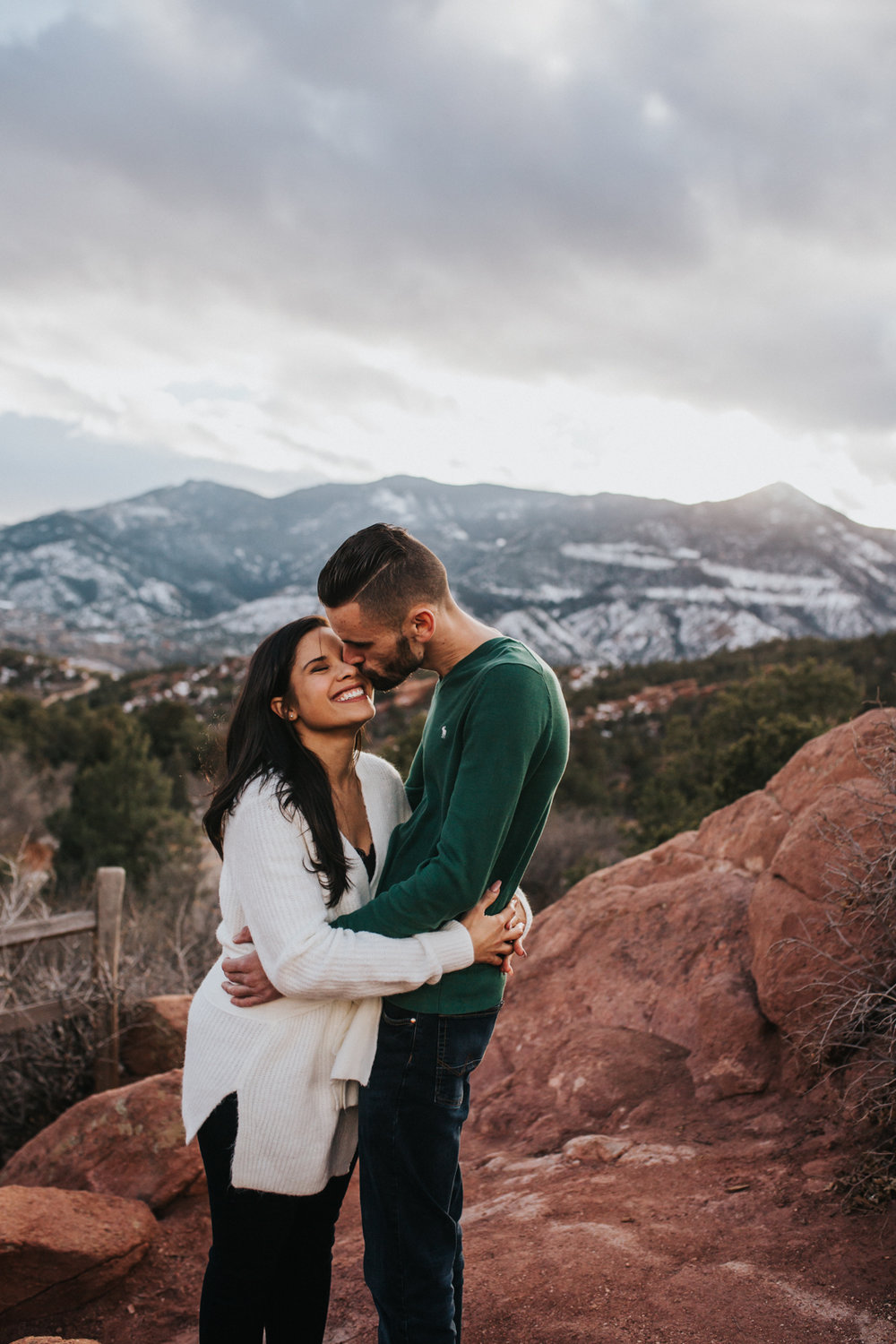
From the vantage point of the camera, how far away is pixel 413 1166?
6.48 feet

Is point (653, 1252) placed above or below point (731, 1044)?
below

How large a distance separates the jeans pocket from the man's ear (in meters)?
0.93

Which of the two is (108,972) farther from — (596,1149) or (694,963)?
(694,963)

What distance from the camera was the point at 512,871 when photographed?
7.05 ft

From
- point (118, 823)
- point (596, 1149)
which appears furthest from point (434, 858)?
point (118, 823)

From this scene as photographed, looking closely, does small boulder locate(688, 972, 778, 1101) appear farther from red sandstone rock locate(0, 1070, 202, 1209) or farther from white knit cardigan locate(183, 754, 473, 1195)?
red sandstone rock locate(0, 1070, 202, 1209)

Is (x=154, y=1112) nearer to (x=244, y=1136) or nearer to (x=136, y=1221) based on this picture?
(x=136, y=1221)

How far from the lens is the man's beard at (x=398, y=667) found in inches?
86.2

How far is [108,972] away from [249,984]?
185 inches

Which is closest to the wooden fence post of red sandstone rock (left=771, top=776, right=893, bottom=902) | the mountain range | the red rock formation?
the red rock formation

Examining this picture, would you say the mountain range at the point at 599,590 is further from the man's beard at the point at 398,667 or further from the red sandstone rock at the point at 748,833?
the man's beard at the point at 398,667

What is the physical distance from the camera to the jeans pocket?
200 cm

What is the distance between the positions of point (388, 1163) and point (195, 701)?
121 ft

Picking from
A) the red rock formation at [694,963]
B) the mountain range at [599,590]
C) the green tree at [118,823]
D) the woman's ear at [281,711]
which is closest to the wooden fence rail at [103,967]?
the red rock formation at [694,963]
